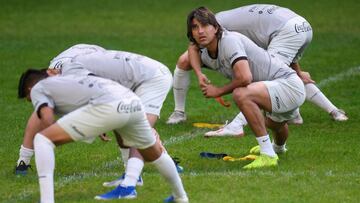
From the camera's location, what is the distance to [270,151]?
989cm

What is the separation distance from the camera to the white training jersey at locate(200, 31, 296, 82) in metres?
9.84

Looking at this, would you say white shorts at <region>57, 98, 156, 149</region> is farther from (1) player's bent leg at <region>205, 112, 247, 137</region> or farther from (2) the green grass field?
(1) player's bent leg at <region>205, 112, 247, 137</region>

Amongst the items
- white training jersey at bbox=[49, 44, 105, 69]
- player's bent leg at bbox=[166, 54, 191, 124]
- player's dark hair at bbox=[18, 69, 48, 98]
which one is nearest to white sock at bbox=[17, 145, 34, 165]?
white training jersey at bbox=[49, 44, 105, 69]

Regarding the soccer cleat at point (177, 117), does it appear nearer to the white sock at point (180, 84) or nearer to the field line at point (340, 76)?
the white sock at point (180, 84)

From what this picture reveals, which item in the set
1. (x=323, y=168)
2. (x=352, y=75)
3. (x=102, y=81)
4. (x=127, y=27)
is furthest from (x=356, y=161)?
(x=127, y=27)

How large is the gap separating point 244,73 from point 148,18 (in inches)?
499

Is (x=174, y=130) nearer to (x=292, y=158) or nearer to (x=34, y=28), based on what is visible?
(x=292, y=158)

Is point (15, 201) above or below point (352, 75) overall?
above

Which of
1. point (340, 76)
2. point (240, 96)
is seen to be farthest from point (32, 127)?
point (340, 76)

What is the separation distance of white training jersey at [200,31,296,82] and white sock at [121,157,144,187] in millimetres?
1630

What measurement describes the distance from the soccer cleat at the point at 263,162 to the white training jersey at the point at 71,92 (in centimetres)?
211

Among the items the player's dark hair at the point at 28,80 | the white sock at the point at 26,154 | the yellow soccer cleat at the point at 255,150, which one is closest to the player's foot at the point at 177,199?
the player's dark hair at the point at 28,80

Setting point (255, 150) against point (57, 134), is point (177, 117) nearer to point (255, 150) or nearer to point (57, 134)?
point (255, 150)

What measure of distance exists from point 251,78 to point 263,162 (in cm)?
78
